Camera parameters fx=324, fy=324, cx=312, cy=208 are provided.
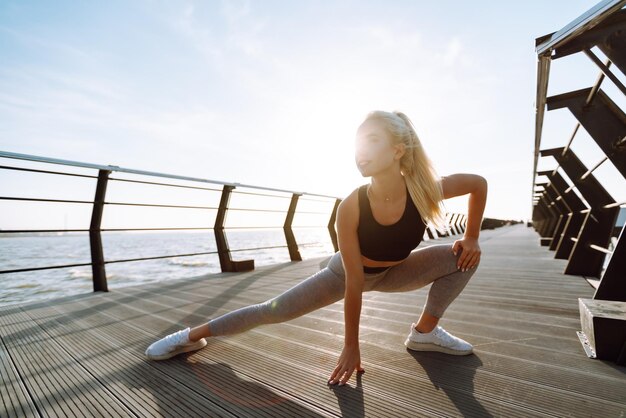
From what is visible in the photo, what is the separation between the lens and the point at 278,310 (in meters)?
1.63

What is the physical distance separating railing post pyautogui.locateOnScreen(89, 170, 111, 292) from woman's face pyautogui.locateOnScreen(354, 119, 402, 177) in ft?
10.7

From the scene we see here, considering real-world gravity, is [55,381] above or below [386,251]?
below

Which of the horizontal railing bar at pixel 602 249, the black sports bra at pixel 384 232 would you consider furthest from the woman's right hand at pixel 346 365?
the horizontal railing bar at pixel 602 249

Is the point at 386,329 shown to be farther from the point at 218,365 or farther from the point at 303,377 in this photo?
the point at 218,365

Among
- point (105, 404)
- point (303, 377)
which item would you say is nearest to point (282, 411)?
point (303, 377)

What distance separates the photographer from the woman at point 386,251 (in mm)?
1481

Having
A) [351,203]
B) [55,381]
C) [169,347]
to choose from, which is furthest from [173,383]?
[351,203]

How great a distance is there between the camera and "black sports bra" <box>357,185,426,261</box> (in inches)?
59.5

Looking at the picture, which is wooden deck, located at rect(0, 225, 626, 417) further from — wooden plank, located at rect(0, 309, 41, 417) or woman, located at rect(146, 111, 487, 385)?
woman, located at rect(146, 111, 487, 385)

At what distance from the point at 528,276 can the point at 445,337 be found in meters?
3.04

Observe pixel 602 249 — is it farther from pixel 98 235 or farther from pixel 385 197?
pixel 98 235

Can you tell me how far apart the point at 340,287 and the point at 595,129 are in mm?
2521

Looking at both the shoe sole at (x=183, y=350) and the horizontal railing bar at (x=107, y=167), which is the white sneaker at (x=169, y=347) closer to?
the shoe sole at (x=183, y=350)

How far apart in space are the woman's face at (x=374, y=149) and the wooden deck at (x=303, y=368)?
953 mm
